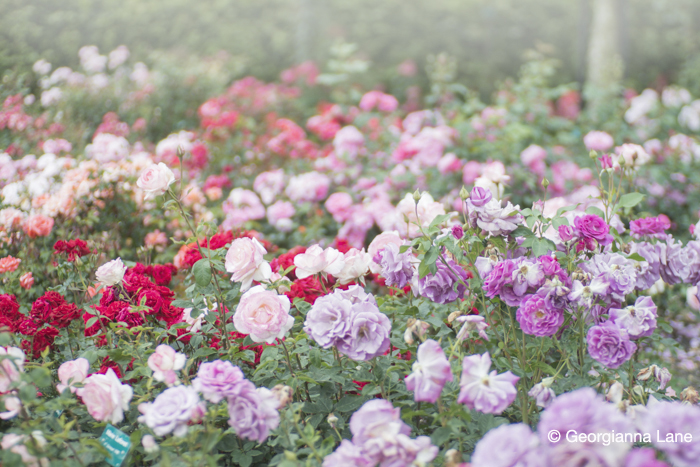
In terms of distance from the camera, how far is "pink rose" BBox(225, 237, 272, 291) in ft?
4.21

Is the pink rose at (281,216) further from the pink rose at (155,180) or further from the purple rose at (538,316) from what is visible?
the purple rose at (538,316)

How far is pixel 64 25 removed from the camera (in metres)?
5.34

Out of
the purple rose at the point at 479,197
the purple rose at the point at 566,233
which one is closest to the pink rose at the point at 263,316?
the purple rose at the point at 479,197

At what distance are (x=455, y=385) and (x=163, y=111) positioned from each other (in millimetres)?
4762

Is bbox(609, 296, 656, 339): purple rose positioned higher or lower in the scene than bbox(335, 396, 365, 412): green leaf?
higher

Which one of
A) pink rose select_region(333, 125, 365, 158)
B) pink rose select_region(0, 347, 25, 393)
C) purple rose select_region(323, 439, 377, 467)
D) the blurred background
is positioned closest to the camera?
purple rose select_region(323, 439, 377, 467)

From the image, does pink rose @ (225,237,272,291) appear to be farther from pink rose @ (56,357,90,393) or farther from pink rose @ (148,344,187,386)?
pink rose @ (56,357,90,393)

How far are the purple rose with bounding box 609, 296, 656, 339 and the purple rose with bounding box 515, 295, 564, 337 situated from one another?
0.17 m

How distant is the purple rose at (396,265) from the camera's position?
1.35m

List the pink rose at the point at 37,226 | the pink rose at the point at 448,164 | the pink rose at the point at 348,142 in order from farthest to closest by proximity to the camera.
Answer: the pink rose at the point at 348,142, the pink rose at the point at 448,164, the pink rose at the point at 37,226

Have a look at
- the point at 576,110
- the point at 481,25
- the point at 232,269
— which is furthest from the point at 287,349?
the point at 481,25

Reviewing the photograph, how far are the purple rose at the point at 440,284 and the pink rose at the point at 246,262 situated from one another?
1.36 feet

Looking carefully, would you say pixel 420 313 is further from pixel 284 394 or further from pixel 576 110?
pixel 576 110

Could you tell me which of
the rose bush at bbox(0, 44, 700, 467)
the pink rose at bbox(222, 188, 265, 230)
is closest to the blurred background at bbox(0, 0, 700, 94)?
the pink rose at bbox(222, 188, 265, 230)
